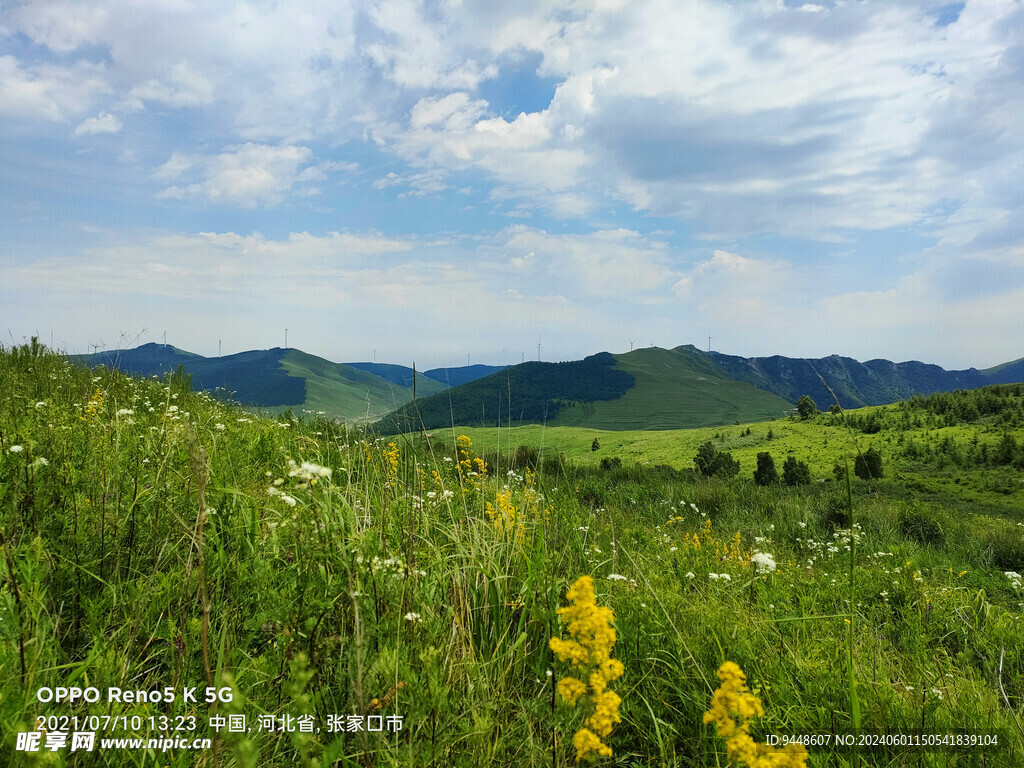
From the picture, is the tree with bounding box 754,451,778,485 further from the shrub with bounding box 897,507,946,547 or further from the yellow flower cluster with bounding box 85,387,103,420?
the yellow flower cluster with bounding box 85,387,103,420

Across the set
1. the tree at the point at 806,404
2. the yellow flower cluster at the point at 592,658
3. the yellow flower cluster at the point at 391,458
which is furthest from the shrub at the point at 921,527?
the yellow flower cluster at the point at 592,658

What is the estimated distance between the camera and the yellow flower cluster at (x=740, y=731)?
5.39ft

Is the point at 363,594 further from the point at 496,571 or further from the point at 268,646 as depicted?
the point at 496,571

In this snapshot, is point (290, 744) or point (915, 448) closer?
point (290, 744)

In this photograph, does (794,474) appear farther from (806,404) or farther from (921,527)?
(921,527)

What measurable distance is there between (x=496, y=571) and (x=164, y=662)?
1727 millimetres

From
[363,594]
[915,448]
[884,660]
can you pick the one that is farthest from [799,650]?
[915,448]

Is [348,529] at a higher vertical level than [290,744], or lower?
higher

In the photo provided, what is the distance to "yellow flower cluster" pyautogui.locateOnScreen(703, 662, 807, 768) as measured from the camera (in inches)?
64.6

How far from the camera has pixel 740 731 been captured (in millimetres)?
1688

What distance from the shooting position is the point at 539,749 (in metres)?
2.00

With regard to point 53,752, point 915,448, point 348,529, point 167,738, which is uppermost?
point 348,529

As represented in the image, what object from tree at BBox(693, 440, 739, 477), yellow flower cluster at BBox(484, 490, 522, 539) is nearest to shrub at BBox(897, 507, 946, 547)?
yellow flower cluster at BBox(484, 490, 522, 539)

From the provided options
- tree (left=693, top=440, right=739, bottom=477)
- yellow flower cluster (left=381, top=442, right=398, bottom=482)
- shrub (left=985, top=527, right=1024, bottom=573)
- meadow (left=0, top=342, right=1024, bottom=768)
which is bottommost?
tree (left=693, top=440, right=739, bottom=477)
